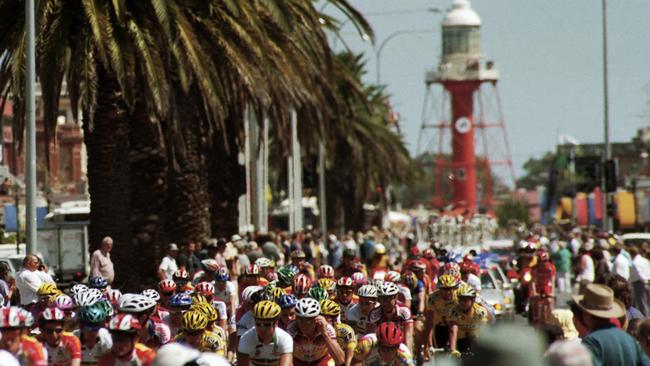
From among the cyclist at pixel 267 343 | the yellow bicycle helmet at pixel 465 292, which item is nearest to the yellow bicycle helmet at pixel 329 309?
the cyclist at pixel 267 343

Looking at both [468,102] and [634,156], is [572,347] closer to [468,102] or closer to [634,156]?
[634,156]

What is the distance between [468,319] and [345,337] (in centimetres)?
313

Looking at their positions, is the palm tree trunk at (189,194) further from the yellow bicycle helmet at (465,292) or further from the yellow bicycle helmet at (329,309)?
the yellow bicycle helmet at (329,309)

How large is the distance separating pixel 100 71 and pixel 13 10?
5.15 ft

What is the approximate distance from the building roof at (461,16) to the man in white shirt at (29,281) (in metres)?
131

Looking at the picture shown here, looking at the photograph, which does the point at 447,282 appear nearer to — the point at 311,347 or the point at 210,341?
the point at 311,347

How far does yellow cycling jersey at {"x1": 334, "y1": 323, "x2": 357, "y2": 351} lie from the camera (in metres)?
13.0

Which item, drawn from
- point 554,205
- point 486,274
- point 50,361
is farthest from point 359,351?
point 554,205

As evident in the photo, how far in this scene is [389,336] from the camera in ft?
38.5

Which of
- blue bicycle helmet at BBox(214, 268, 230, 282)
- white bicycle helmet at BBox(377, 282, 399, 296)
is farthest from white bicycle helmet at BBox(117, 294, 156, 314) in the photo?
blue bicycle helmet at BBox(214, 268, 230, 282)

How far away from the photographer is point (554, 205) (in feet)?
404

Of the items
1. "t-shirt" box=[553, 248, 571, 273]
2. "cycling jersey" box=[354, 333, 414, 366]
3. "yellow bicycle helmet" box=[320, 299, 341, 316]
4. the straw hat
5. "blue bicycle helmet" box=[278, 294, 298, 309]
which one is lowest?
"t-shirt" box=[553, 248, 571, 273]

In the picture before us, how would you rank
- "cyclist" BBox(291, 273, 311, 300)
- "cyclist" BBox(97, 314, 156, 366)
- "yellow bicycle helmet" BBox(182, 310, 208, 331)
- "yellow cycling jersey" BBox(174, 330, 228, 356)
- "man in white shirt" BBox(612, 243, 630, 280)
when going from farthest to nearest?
"man in white shirt" BBox(612, 243, 630, 280) < "cyclist" BBox(291, 273, 311, 300) < "yellow cycling jersey" BBox(174, 330, 228, 356) < "yellow bicycle helmet" BBox(182, 310, 208, 331) < "cyclist" BBox(97, 314, 156, 366)

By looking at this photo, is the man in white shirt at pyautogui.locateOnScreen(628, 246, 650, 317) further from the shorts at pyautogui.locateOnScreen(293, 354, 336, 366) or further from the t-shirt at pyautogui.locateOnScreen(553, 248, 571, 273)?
the shorts at pyautogui.locateOnScreen(293, 354, 336, 366)
